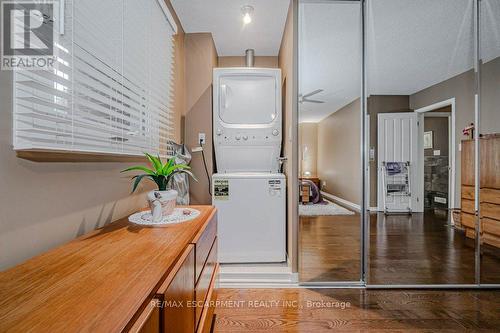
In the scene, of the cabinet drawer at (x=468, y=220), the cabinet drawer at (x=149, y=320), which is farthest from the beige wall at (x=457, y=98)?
the cabinet drawer at (x=149, y=320)

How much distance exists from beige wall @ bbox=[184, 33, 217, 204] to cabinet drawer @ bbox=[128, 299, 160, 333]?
79.5 inches

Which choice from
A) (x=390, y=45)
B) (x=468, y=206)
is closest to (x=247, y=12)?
(x=390, y=45)

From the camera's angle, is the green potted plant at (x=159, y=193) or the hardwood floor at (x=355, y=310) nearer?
the green potted plant at (x=159, y=193)

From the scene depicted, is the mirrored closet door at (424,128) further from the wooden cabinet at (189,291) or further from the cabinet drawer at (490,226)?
the wooden cabinet at (189,291)

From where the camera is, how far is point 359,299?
73.0 inches

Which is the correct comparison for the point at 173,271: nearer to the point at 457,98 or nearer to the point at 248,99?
the point at 248,99

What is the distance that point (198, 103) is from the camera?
2.60m

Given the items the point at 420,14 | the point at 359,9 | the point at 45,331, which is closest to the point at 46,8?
the point at 45,331

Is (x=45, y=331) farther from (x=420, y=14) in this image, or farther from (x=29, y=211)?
(x=420, y=14)

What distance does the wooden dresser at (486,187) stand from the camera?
196 cm

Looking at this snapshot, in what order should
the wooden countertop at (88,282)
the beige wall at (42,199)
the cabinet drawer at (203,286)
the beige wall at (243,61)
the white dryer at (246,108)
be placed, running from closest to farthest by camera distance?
the wooden countertop at (88,282) → the beige wall at (42,199) → the cabinet drawer at (203,286) → the white dryer at (246,108) → the beige wall at (243,61)

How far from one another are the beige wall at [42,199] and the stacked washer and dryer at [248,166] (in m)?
1.22

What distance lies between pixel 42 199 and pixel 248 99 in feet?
6.69

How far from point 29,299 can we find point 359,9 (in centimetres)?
270
